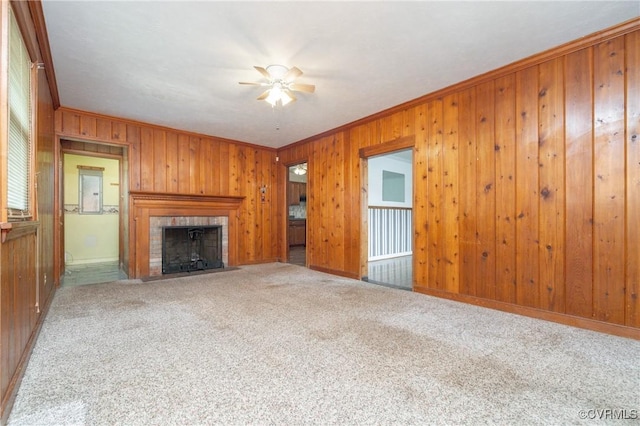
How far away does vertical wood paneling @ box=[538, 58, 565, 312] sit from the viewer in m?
2.69

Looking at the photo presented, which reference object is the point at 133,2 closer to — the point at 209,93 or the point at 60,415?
the point at 209,93

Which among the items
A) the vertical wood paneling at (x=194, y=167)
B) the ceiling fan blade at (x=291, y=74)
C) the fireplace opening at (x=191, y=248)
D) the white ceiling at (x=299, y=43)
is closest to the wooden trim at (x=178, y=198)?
the vertical wood paneling at (x=194, y=167)

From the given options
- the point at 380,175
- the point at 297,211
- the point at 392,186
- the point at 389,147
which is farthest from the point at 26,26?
the point at 297,211

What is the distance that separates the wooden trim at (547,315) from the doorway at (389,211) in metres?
2.30

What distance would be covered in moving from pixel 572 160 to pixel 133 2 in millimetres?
3888

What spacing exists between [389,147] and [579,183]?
2.20 meters

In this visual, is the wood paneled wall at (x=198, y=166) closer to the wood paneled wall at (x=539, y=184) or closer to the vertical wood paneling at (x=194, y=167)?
the vertical wood paneling at (x=194, y=167)

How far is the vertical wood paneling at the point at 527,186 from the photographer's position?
2848 mm

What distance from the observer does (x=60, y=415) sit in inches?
55.1

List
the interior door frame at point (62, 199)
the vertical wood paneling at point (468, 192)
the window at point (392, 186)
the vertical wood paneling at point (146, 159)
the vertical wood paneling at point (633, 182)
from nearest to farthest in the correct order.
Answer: the vertical wood paneling at point (633, 182) → the vertical wood paneling at point (468, 192) → the interior door frame at point (62, 199) → the vertical wood paneling at point (146, 159) → the window at point (392, 186)

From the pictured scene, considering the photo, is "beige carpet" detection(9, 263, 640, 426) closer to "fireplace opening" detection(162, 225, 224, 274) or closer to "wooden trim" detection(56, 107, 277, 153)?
"fireplace opening" detection(162, 225, 224, 274)

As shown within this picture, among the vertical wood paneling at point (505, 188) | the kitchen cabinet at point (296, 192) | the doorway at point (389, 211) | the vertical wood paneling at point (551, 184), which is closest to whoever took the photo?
the vertical wood paneling at point (551, 184)

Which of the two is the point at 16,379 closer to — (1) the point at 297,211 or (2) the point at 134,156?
(2) the point at 134,156

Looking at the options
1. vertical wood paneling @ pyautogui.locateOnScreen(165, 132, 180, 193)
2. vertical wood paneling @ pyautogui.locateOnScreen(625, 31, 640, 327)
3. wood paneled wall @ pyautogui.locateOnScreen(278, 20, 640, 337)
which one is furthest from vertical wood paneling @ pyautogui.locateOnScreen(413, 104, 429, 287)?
vertical wood paneling @ pyautogui.locateOnScreen(165, 132, 180, 193)
